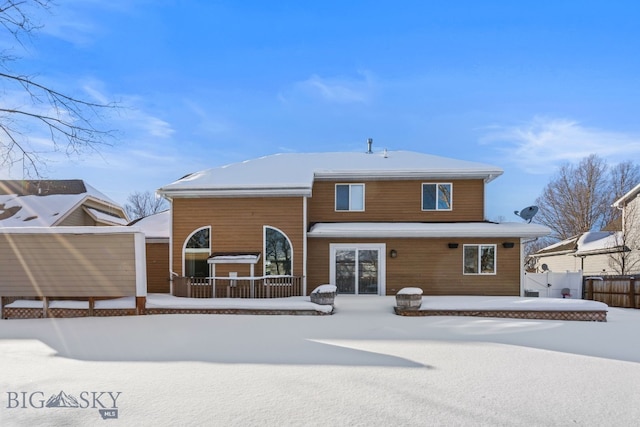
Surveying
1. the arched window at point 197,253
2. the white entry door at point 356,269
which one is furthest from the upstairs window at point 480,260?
the arched window at point 197,253

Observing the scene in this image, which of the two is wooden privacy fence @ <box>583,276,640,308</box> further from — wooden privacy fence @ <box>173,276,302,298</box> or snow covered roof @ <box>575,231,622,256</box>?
wooden privacy fence @ <box>173,276,302,298</box>

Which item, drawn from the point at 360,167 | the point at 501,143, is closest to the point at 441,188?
the point at 360,167

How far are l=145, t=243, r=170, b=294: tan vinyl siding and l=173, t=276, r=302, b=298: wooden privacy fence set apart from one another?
191 centimetres

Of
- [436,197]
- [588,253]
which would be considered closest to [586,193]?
[588,253]

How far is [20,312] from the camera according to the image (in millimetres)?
9625

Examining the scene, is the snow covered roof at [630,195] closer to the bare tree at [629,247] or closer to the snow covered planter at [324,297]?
the bare tree at [629,247]

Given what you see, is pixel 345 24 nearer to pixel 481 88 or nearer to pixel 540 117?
pixel 481 88

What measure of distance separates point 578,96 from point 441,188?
4.94 meters

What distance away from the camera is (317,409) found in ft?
11.4

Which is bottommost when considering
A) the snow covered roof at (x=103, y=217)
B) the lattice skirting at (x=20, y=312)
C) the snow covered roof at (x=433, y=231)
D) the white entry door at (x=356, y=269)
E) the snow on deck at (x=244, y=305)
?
the lattice skirting at (x=20, y=312)

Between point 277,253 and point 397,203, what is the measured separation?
188 inches

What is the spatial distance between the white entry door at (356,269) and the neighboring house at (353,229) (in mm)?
34

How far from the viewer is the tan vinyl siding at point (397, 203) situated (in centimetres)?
1347

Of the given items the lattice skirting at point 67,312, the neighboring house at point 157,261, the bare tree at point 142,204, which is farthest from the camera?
the bare tree at point 142,204
